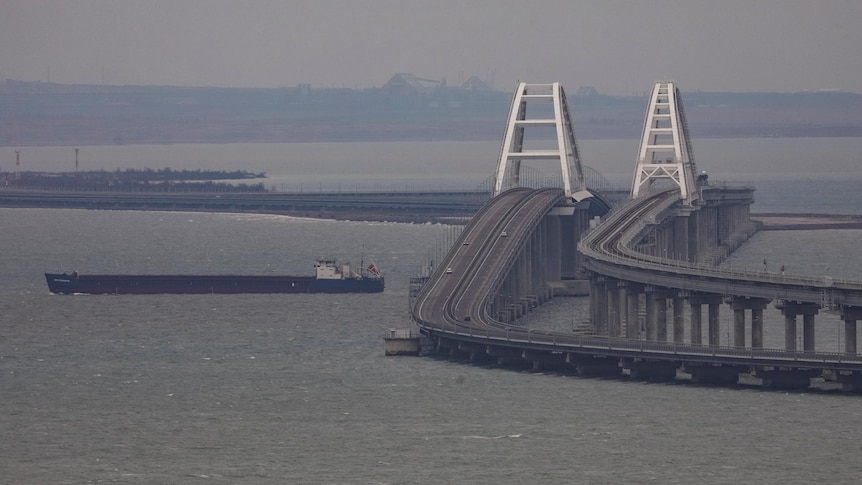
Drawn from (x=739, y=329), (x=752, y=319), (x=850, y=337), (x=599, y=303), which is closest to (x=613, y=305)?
(x=599, y=303)

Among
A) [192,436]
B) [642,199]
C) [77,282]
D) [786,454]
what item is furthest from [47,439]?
[642,199]

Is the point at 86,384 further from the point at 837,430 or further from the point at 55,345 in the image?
the point at 837,430

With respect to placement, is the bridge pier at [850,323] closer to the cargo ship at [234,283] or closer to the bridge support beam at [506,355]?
the bridge support beam at [506,355]

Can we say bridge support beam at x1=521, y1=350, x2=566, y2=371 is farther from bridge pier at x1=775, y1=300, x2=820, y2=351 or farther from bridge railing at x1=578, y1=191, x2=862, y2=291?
bridge pier at x1=775, y1=300, x2=820, y2=351

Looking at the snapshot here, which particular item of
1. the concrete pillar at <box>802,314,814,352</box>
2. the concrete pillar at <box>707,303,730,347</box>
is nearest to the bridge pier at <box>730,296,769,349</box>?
the concrete pillar at <box>707,303,730,347</box>

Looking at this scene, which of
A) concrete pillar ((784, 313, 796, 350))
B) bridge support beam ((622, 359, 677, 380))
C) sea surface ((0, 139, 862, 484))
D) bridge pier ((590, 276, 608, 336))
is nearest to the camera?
sea surface ((0, 139, 862, 484))

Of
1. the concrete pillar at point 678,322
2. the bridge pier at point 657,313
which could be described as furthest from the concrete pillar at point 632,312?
the concrete pillar at point 678,322

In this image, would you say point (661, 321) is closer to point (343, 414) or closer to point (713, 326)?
point (713, 326)
